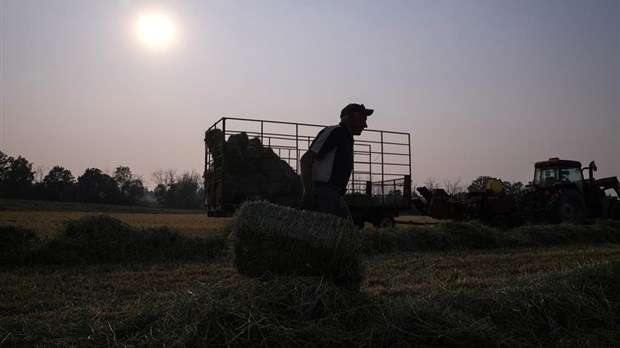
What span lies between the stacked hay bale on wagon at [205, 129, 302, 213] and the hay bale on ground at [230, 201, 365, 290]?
826 cm

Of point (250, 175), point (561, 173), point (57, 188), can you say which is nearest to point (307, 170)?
point (250, 175)

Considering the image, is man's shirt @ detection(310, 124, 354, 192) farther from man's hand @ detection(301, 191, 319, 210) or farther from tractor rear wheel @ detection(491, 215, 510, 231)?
tractor rear wheel @ detection(491, 215, 510, 231)

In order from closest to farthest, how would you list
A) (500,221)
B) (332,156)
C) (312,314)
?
(312,314) < (332,156) < (500,221)

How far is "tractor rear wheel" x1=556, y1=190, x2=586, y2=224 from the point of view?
49.8 ft

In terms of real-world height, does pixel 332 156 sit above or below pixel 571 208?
above

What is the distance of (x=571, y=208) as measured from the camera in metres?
15.2

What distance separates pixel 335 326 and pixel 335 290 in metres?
0.32

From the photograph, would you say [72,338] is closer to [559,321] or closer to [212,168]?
[559,321]

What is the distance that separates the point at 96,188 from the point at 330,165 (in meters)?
68.6

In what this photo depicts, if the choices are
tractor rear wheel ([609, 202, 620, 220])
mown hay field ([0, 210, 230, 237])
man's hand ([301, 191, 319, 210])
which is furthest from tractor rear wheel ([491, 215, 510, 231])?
man's hand ([301, 191, 319, 210])

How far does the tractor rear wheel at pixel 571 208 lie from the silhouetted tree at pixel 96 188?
62.1 meters

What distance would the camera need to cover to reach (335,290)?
11.4 feet

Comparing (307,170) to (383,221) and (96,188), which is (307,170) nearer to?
(383,221)

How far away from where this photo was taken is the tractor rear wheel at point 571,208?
→ 49.8ft
